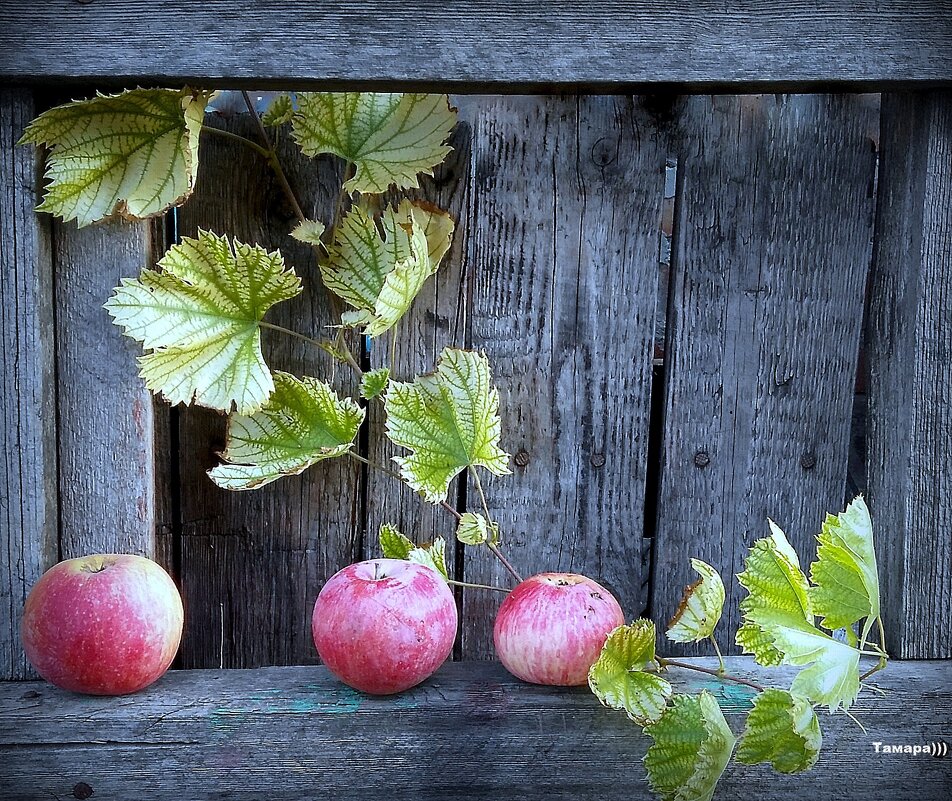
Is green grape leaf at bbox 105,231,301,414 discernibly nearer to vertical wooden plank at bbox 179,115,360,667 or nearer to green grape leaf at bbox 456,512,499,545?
vertical wooden plank at bbox 179,115,360,667

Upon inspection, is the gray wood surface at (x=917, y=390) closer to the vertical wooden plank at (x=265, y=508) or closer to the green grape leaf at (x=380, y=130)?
the green grape leaf at (x=380, y=130)

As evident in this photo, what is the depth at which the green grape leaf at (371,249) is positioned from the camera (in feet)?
3.92

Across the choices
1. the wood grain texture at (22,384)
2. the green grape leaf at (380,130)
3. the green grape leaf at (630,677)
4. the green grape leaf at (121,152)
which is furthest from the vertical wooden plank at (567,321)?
the wood grain texture at (22,384)

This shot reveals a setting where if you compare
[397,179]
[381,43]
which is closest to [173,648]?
[397,179]

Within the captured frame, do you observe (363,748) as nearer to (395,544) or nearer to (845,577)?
(395,544)

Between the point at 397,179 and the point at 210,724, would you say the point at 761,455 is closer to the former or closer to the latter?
the point at 397,179

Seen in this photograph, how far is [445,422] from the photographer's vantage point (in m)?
1.17

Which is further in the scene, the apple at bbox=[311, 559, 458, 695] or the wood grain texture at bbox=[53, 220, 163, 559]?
the wood grain texture at bbox=[53, 220, 163, 559]

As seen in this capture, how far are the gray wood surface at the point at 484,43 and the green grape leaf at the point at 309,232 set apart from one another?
0.65ft

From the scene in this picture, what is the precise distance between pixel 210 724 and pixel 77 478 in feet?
1.34

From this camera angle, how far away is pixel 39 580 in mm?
1121

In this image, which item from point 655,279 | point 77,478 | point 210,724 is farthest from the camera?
point 655,279

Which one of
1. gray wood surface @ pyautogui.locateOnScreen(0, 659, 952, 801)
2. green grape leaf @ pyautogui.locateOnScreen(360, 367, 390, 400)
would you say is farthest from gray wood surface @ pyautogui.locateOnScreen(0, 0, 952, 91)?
gray wood surface @ pyautogui.locateOnScreen(0, 659, 952, 801)

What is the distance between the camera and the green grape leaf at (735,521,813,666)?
1.01 metres
